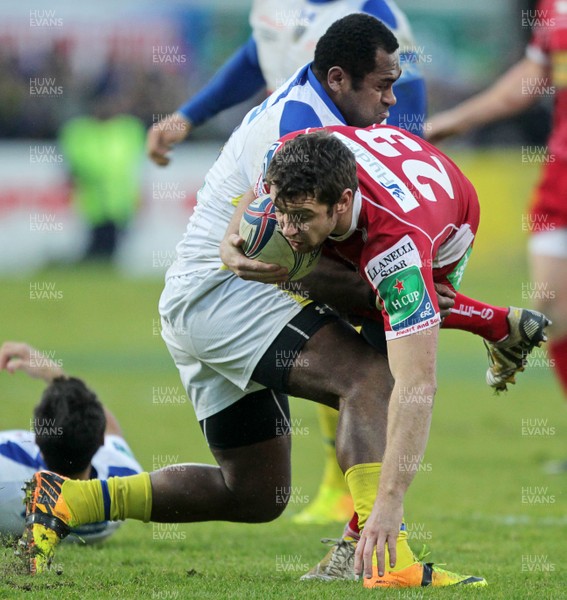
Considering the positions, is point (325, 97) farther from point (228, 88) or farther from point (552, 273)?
point (552, 273)

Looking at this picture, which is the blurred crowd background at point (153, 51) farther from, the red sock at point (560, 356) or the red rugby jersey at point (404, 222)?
the red rugby jersey at point (404, 222)

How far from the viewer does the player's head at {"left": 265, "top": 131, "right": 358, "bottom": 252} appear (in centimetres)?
424

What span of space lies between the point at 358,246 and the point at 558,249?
3.75 m

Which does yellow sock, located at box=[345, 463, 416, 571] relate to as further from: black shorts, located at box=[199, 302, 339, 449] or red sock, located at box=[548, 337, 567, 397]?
red sock, located at box=[548, 337, 567, 397]

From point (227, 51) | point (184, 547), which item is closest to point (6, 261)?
point (227, 51)

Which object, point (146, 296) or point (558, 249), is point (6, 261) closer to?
point (146, 296)

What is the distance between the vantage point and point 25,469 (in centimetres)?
555

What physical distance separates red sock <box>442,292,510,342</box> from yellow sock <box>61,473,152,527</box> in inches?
58.2

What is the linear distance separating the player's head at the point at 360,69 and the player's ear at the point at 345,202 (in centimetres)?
100

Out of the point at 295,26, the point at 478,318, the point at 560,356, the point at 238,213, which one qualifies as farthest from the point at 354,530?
the point at 560,356

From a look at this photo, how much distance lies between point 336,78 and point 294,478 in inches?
135

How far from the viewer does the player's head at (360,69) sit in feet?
16.9

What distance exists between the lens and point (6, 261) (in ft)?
65.1

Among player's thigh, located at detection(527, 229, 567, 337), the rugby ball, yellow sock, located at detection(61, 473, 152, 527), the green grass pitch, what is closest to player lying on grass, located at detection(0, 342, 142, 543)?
yellow sock, located at detection(61, 473, 152, 527)
